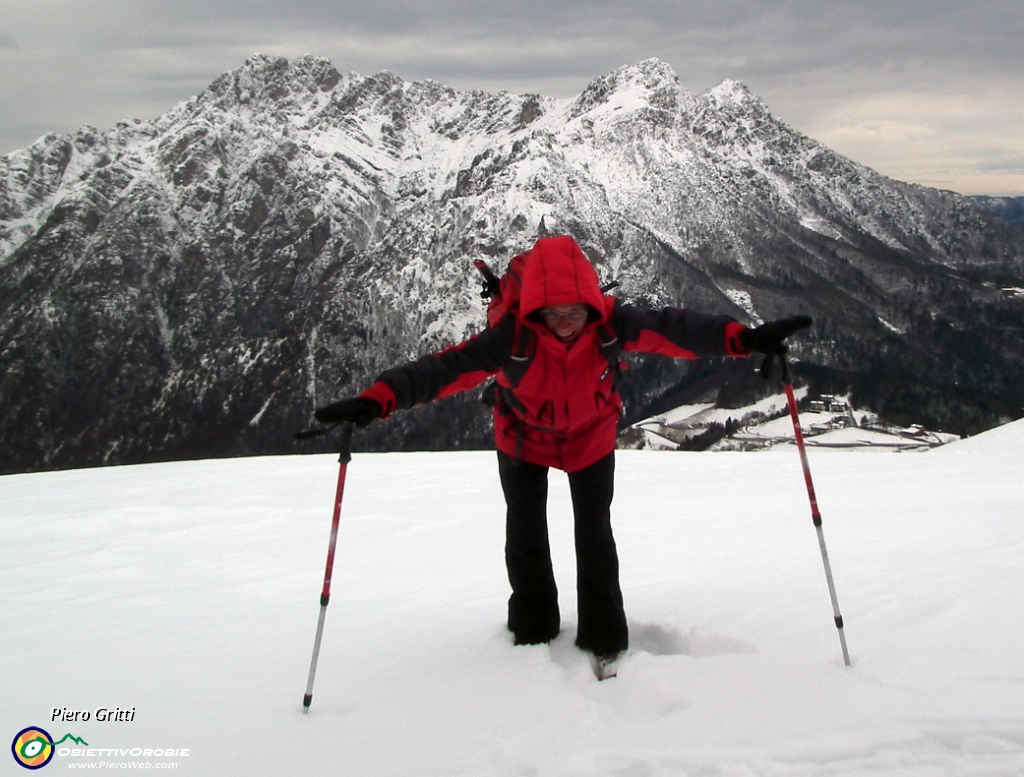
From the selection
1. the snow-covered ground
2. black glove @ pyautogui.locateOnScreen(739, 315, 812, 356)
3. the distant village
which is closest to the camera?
the snow-covered ground

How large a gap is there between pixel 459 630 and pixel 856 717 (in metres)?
2.46

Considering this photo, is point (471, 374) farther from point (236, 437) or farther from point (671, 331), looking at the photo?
point (236, 437)

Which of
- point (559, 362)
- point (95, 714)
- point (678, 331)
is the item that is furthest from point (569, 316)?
Result: point (95, 714)

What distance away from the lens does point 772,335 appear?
13.2ft

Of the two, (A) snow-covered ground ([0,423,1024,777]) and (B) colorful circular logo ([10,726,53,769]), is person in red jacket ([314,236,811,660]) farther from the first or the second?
(B) colorful circular logo ([10,726,53,769])

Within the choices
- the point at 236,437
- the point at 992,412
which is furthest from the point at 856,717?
the point at 236,437

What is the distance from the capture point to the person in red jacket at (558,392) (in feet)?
13.4

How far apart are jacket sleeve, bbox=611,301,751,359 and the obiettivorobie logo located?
11.4ft

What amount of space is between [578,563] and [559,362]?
4.16ft

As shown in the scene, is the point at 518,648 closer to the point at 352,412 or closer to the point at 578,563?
the point at 578,563

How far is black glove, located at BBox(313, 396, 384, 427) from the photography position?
3.79 meters

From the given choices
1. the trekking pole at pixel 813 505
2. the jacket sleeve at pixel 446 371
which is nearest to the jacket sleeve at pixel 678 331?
the trekking pole at pixel 813 505

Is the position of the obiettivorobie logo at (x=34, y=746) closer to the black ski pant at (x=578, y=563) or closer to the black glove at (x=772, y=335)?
the black ski pant at (x=578, y=563)

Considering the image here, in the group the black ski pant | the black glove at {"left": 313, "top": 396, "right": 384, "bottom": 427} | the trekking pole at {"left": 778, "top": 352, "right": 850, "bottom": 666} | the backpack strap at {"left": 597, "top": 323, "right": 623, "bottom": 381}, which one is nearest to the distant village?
the trekking pole at {"left": 778, "top": 352, "right": 850, "bottom": 666}
